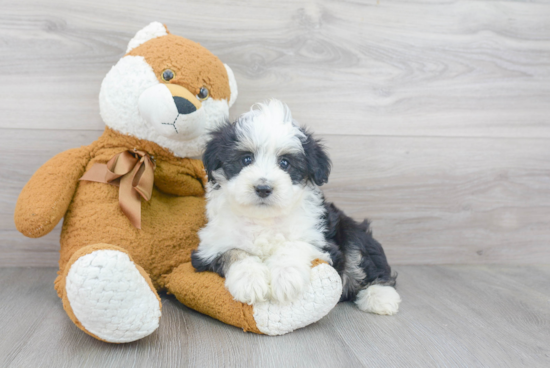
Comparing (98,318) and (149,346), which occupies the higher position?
(98,318)

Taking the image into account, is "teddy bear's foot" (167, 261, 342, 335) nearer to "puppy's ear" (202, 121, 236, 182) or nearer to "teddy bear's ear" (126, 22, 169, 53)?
"puppy's ear" (202, 121, 236, 182)

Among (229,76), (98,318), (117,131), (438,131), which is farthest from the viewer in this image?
(438,131)

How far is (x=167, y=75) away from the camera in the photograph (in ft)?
5.56

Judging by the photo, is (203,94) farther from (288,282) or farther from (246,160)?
(288,282)

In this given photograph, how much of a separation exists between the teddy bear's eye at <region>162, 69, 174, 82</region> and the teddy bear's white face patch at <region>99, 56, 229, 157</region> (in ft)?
0.10

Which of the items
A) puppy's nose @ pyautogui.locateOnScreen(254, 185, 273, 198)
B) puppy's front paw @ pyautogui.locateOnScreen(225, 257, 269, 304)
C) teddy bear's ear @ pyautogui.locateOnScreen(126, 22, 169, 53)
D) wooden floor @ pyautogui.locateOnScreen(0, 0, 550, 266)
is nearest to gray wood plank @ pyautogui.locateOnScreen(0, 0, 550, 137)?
wooden floor @ pyautogui.locateOnScreen(0, 0, 550, 266)

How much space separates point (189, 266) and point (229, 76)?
891 mm

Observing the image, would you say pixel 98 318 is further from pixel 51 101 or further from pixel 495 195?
pixel 495 195

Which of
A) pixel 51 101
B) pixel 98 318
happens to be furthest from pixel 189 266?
pixel 51 101

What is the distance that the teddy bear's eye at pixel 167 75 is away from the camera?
1.69m

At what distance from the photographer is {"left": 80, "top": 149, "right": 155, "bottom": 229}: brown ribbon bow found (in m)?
1.67

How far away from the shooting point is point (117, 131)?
5.89 ft

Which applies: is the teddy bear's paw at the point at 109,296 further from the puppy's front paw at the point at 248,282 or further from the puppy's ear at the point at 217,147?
the puppy's ear at the point at 217,147

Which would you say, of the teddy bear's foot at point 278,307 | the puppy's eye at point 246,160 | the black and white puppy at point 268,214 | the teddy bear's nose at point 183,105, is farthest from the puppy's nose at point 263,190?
the teddy bear's nose at point 183,105
